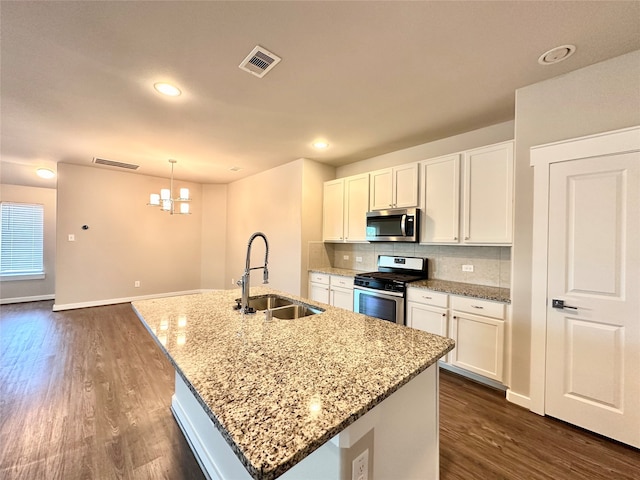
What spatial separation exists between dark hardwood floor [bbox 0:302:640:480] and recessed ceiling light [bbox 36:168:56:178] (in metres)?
3.68

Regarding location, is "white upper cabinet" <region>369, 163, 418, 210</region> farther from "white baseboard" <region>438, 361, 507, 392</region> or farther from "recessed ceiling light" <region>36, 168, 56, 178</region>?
"recessed ceiling light" <region>36, 168, 56, 178</region>

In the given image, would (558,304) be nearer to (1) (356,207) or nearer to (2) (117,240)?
(1) (356,207)

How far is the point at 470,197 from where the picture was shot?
9.00 feet

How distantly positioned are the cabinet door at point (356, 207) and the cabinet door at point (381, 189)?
0.28ft

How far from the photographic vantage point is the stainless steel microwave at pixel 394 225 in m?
3.15

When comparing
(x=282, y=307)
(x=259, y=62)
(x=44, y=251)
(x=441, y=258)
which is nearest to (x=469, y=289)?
(x=441, y=258)

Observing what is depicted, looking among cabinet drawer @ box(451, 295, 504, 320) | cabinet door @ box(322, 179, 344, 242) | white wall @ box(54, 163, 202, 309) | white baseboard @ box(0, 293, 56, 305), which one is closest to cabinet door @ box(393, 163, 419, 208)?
cabinet door @ box(322, 179, 344, 242)

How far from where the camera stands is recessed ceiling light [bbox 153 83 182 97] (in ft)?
7.30

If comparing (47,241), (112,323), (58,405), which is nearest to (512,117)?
(58,405)

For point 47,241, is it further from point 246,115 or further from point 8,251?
point 246,115

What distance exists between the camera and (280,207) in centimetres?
461

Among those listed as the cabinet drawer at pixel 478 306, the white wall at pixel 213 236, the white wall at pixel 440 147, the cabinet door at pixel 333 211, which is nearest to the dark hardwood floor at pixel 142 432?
the cabinet drawer at pixel 478 306

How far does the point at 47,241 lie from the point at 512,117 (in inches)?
333

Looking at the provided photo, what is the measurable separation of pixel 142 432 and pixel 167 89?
2.66 m
